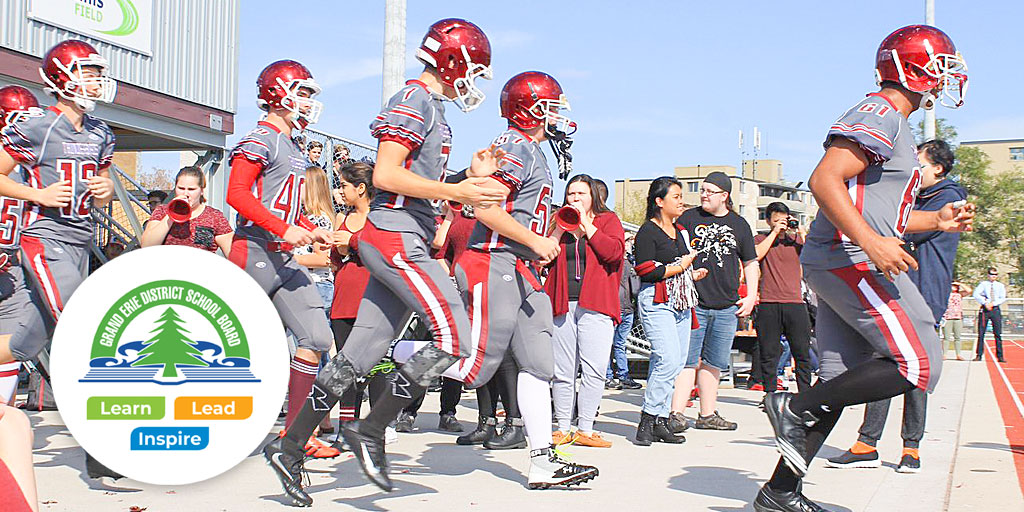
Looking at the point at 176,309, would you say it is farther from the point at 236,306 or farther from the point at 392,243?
the point at 392,243

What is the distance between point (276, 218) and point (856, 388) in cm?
287

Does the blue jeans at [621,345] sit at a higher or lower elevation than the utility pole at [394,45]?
lower

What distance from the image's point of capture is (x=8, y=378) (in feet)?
17.2

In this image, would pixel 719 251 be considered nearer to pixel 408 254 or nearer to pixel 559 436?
pixel 559 436

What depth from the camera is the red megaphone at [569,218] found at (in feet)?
17.9

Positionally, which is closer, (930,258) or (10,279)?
(10,279)

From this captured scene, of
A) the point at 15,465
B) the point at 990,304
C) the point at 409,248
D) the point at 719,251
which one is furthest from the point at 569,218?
the point at 990,304

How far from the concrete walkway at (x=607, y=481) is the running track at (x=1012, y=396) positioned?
0.13 meters

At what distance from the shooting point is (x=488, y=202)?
4582mm

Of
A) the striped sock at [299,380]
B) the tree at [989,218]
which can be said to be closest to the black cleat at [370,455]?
the striped sock at [299,380]

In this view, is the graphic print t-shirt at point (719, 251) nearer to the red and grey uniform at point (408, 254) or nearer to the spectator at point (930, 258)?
the spectator at point (930, 258)

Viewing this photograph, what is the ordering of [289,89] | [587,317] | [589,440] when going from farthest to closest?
[587,317] → [589,440] → [289,89]

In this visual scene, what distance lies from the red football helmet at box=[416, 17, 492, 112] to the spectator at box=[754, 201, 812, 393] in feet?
17.5

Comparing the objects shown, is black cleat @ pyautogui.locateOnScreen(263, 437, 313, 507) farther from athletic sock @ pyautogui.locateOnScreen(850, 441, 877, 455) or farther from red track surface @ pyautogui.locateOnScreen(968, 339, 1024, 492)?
red track surface @ pyautogui.locateOnScreen(968, 339, 1024, 492)
